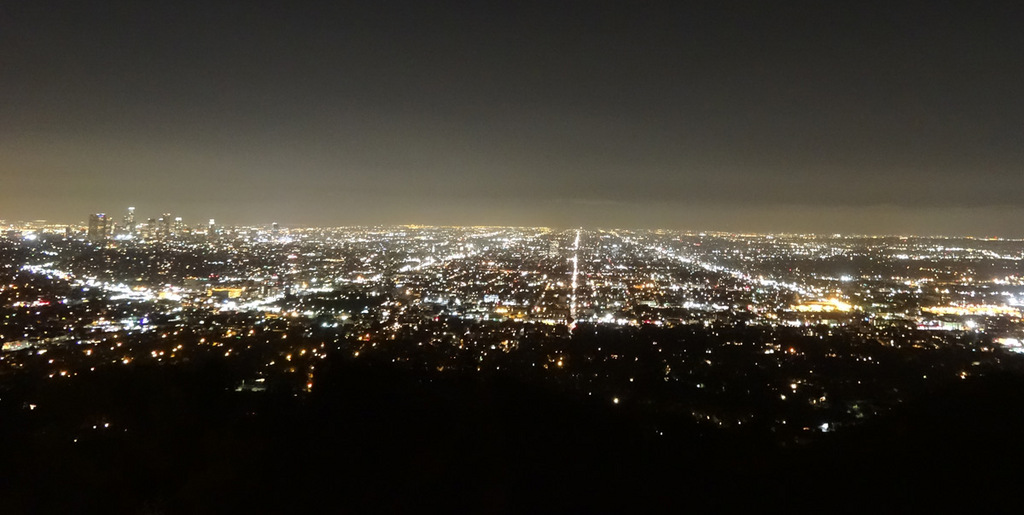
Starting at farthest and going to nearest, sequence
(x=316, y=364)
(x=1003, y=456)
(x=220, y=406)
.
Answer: (x=316, y=364), (x=220, y=406), (x=1003, y=456)

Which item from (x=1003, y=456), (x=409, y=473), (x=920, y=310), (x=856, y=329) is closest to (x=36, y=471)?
(x=409, y=473)

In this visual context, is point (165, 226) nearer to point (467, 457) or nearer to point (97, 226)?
point (97, 226)

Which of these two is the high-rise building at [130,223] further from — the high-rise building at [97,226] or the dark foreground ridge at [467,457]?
the dark foreground ridge at [467,457]

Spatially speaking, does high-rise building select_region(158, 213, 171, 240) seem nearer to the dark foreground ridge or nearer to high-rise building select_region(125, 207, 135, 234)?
high-rise building select_region(125, 207, 135, 234)

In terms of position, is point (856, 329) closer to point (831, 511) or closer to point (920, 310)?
point (920, 310)

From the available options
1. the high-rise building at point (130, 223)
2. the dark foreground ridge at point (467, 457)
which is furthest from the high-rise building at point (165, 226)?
the dark foreground ridge at point (467, 457)

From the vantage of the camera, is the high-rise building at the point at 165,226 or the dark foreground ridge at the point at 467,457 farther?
the high-rise building at the point at 165,226

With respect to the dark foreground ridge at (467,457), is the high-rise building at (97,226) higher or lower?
higher

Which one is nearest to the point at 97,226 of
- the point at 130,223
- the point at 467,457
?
the point at 130,223

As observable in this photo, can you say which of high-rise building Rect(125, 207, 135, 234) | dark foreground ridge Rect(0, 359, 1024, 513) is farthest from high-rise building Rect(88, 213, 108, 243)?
dark foreground ridge Rect(0, 359, 1024, 513)
